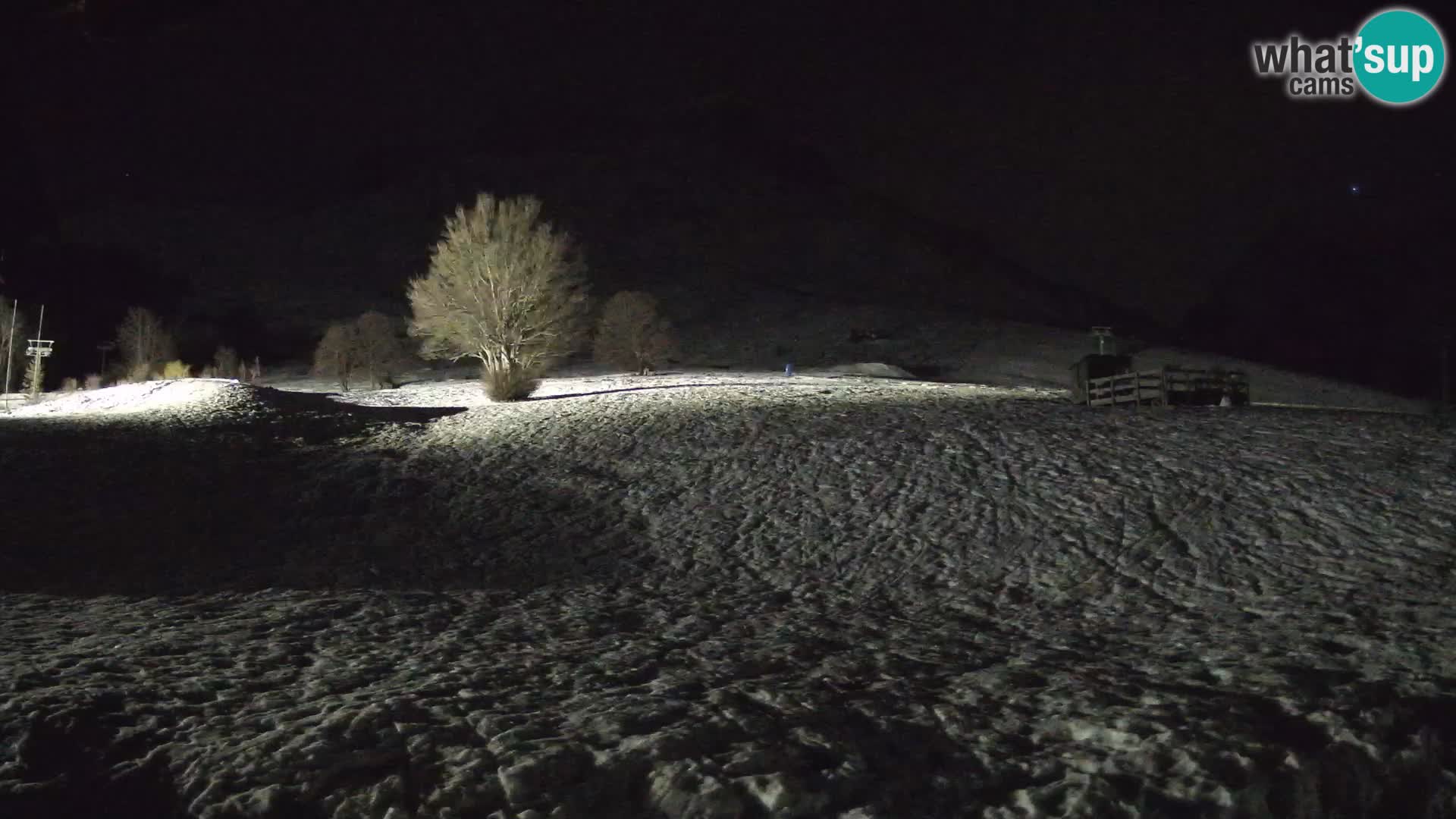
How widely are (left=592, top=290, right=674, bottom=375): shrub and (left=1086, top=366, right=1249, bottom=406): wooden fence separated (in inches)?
1489

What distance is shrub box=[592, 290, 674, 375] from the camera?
6009 cm

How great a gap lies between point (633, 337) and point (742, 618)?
167 ft

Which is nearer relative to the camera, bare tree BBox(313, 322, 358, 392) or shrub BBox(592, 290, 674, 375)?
shrub BBox(592, 290, 674, 375)

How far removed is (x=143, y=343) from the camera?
69562 mm

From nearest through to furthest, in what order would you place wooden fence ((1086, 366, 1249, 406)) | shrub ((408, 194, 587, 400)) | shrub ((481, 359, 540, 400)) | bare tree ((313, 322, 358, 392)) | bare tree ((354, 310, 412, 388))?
wooden fence ((1086, 366, 1249, 406)) → shrub ((481, 359, 540, 400)) → shrub ((408, 194, 587, 400)) → bare tree ((313, 322, 358, 392)) → bare tree ((354, 310, 412, 388))

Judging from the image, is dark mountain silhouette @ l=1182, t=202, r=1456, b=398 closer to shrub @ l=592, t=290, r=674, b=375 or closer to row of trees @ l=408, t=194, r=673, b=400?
shrub @ l=592, t=290, r=674, b=375

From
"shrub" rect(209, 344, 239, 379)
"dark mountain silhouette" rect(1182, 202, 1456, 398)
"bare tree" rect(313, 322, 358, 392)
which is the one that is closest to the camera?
"bare tree" rect(313, 322, 358, 392)

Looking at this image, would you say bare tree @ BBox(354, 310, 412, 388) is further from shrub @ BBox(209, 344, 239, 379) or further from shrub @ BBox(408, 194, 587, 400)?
shrub @ BBox(408, 194, 587, 400)

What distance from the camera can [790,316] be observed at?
339 ft

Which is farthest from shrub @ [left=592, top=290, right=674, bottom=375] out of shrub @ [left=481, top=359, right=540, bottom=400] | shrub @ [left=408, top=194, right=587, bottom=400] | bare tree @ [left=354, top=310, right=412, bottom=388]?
shrub @ [left=481, top=359, right=540, bottom=400]

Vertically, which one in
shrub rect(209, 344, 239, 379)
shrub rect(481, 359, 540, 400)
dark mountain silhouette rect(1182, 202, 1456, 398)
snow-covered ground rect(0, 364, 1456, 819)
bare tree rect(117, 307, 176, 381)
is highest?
dark mountain silhouette rect(1182, 202, 1456, 398)

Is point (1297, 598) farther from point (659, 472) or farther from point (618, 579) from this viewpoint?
point (659, 472)

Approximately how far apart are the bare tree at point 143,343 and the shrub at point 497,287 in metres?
38.1

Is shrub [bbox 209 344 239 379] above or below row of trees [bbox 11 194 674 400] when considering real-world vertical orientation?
below
